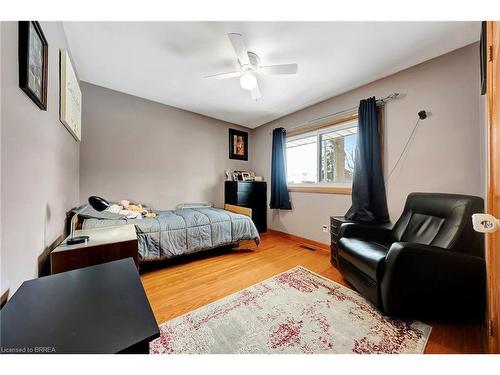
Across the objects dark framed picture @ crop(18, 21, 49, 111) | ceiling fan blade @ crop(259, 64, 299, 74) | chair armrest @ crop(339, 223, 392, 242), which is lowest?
chair armrest @ crop(339, 223, 392, 242)

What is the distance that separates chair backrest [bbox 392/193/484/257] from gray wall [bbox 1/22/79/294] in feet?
8.36

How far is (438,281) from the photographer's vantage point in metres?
1.25

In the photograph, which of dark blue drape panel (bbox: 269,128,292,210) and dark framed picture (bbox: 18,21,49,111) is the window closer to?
dark blue drape panel (bbox: 269,128,292,210)

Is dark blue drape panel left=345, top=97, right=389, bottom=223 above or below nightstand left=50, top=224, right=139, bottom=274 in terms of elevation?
above

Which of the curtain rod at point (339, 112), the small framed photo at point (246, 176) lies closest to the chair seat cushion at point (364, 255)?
the curtain rod at point (339, 112)

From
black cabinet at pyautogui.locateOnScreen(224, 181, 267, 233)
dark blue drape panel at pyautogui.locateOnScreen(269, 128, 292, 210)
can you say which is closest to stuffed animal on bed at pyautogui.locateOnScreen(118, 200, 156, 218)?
black cabinet at pyautogui.locateOnScreen(224, 181, 267, 233)

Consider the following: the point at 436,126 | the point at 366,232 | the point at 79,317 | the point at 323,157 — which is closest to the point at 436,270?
the point at 366,232

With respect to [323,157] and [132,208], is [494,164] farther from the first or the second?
[132,208]

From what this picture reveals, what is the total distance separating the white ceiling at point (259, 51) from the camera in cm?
155

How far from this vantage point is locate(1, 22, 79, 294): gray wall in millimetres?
718

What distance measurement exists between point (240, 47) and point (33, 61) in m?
1.32

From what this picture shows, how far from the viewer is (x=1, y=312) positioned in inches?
20.7

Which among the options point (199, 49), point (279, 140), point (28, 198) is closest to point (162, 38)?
point (199, 49)
